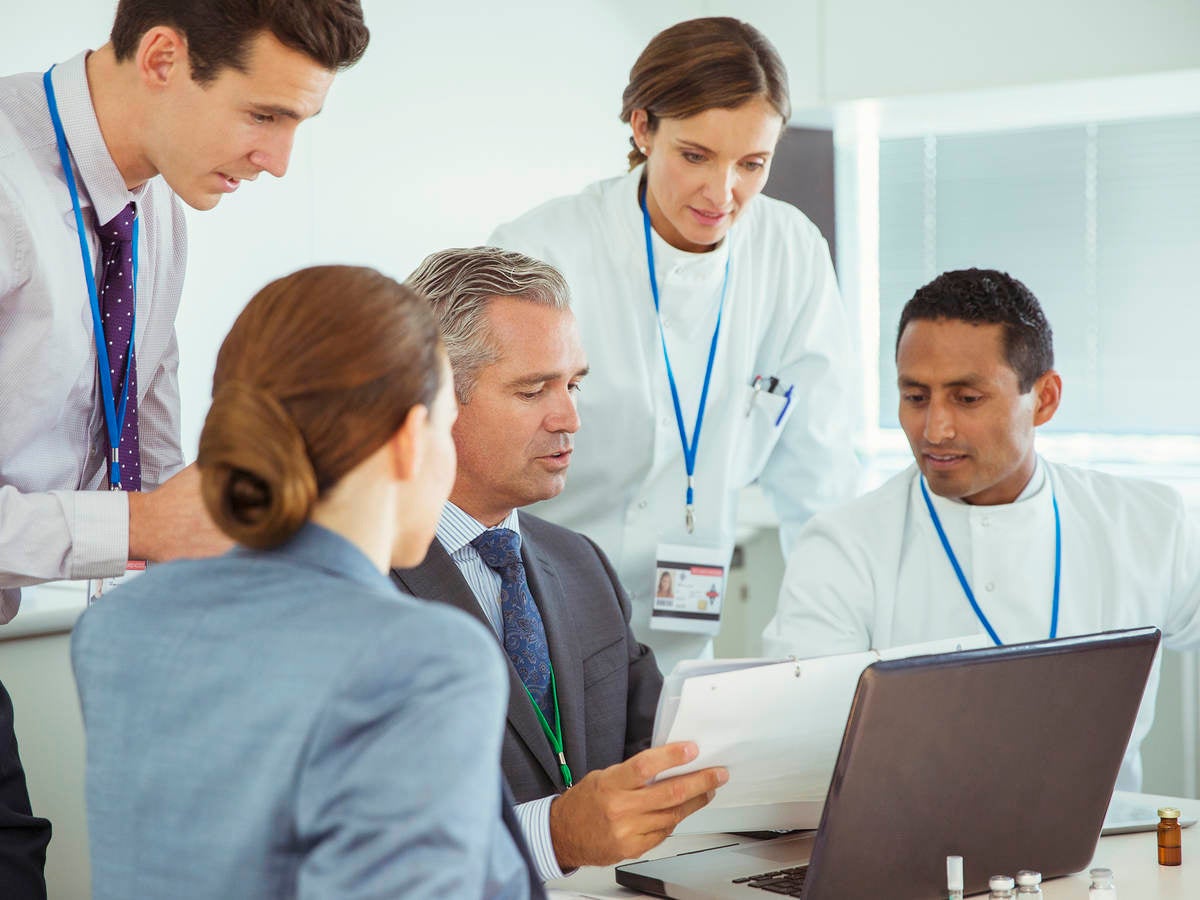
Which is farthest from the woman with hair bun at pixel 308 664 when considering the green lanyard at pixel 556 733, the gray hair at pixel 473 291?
the gray hair at pixel 473 291

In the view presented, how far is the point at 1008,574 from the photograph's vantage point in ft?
7.28

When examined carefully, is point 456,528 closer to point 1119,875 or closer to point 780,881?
point 780,881

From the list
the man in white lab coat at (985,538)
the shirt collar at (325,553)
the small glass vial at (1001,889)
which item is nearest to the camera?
the shirt collar at (325,553)

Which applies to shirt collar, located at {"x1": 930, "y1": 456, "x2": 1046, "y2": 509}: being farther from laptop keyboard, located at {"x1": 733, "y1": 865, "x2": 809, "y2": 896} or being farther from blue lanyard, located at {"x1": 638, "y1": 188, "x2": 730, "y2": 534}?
laptop keyboard, located at {"x1": 733, "y1": 865, "x2": 809, "y2": 896}

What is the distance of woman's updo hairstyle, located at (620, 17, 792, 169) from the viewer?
2344 mm

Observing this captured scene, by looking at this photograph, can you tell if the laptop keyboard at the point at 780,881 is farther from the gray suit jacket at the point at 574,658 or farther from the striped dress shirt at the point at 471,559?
the striped dress shirt at the point at 471,559

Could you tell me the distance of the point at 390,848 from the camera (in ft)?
2.54

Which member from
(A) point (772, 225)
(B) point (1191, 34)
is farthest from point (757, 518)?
(B) point (1191, 34)

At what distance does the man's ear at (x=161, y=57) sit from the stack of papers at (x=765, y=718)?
0.94m

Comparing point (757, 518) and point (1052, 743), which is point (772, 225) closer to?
point (757, 518)

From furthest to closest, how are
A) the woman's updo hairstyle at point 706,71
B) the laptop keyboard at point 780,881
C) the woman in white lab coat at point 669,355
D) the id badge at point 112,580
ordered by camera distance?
the woman in white lab coat at point 669,355
the woman's updo hairstyle at point 706,71
the id badge at point 112,580
the laptop keyboard at point 780,881

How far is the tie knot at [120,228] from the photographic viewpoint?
1.77m

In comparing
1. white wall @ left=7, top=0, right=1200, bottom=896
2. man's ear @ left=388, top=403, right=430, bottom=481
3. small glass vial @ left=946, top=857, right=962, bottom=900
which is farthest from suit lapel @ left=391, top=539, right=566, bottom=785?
white wall @ left=7, top=0, right=1200, bottom=896

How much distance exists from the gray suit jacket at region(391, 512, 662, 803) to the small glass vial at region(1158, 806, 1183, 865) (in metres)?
0.66
